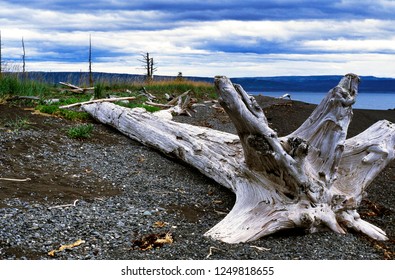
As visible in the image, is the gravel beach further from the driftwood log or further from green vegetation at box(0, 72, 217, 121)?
green vegetation at box(0, 72, 217, 121)

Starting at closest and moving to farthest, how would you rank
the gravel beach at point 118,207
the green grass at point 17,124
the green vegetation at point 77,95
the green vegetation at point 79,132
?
1. the gravel beach at point 118,207
2. the green grass at point 17,124
3. the green vegetation at point 79,132
4. the green vegetation at point 77,95

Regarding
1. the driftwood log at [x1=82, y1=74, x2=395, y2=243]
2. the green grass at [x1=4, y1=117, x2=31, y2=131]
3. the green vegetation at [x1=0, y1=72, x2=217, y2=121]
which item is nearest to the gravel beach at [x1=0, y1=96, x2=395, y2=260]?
the green grass at [x1=4, y1=117, x2=31, y2=131]

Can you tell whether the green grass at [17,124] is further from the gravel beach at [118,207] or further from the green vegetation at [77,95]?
the green vegetation at [77,95]

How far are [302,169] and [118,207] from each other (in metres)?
2.44

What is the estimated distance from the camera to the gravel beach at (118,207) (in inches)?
233

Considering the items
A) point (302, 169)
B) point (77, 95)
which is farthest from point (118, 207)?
point (77, 95)

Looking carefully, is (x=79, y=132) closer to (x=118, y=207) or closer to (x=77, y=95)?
(x=118, y=207)

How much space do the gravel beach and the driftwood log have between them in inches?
9.1

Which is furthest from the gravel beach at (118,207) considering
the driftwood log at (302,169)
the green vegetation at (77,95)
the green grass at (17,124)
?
the green vegetation at (77,95)

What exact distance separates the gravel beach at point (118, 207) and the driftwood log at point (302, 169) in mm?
232

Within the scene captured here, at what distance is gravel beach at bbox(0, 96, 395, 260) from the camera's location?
5.92 meters

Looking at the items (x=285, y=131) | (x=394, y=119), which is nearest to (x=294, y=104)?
(x=394, y=119)

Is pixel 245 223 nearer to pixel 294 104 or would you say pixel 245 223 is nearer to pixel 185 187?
pixel 185 187
